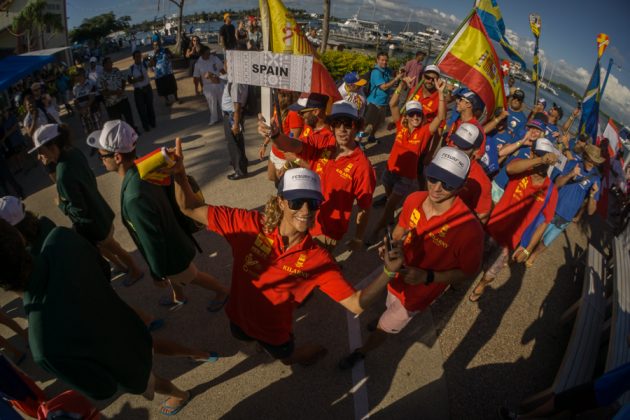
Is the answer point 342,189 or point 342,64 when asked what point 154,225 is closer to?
point 342,189

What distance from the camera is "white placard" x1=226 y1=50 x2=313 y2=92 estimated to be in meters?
3.29

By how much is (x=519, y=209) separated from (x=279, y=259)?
3217 mm

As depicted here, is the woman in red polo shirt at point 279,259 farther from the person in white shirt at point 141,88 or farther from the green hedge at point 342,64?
the green hedge at point 342,64

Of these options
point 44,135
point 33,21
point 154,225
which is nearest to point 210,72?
point 44,135

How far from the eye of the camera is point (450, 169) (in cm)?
264

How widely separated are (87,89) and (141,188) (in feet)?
26.2

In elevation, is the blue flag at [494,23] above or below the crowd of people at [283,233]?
above

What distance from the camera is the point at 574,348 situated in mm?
3330

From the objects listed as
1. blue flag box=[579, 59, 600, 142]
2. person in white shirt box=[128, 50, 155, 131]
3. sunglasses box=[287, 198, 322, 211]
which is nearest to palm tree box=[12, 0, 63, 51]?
person in white shirt box=[128, 50, 155, 131]

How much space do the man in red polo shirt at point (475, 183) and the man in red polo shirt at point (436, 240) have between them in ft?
2.93

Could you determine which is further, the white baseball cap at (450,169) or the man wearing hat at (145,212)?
the man wearing hat at (145,212)

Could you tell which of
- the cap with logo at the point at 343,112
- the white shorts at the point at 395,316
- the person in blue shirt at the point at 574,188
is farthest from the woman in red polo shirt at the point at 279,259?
the person in blue shirt at the point at 574,188

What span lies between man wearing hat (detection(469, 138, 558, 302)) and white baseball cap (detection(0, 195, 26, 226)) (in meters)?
4.89

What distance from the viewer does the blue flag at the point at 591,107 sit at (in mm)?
5648
